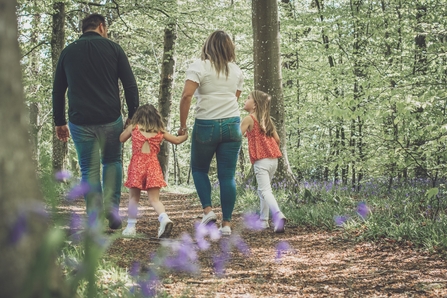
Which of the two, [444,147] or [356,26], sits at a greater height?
[356,26]

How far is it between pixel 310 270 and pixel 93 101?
3.01 m

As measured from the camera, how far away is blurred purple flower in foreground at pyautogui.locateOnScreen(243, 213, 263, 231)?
22.8ft

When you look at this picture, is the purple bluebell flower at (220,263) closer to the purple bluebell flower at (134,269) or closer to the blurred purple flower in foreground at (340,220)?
the purple bluebell flower at (134,269)

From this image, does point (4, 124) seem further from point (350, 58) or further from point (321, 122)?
point (321, 122)

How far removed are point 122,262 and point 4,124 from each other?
10.5 feet

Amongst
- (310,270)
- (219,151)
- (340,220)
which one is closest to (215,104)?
(219,151)

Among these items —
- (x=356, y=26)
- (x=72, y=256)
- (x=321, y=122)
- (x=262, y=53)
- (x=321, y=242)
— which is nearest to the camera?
(x=72, y=256)

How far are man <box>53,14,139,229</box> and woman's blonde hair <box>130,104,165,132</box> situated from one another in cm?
22

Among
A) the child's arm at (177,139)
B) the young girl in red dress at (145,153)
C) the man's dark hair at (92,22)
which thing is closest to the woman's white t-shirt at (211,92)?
the child's arm at (177,139)

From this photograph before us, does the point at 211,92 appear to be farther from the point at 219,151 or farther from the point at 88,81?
the point at 88,81

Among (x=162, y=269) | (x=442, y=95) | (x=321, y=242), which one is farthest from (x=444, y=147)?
(x=162, y=269)

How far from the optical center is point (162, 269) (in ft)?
13.5

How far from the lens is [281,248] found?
5.60m

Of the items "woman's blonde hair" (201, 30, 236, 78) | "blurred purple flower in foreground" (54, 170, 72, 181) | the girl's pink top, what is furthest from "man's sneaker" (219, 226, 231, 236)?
"blurred purple flower in foreground" (54, 170, 72, 181)
